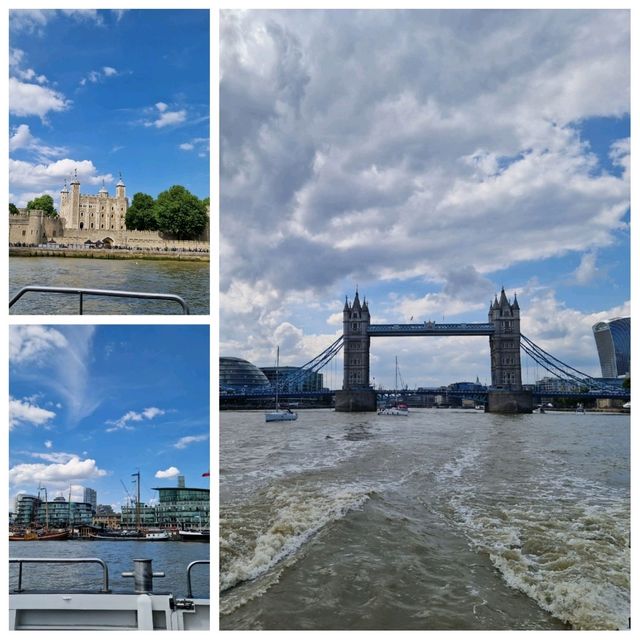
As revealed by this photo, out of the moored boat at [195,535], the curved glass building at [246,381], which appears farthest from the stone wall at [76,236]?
the curved glass building at [246,381]

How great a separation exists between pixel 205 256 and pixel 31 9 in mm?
1638

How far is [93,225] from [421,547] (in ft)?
13.7

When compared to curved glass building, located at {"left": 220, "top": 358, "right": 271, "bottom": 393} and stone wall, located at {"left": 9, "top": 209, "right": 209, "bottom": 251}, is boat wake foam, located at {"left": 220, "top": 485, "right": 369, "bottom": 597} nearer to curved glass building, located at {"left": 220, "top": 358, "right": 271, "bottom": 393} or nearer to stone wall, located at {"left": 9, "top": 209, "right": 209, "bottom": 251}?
stone wall, located at {"left": 9, "top": 209, "right": 209, "bottom": 251}

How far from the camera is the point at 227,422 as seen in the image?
14953 millimetres

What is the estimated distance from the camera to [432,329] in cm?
1574

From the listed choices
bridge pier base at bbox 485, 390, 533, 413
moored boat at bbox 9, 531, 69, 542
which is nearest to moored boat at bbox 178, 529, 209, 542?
moored boat at bbox 9, 531, 69, 542

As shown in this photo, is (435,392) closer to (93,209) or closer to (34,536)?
(93,209)

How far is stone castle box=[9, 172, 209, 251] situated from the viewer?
2.92 meters

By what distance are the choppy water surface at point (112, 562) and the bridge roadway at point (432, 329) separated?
10018 millimetres

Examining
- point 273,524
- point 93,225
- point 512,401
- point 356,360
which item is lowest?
point 512,401

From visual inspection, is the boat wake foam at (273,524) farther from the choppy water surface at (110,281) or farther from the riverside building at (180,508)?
the choppy water surface at (110,281)

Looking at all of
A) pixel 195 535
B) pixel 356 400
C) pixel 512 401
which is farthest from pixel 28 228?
pixel 512 401

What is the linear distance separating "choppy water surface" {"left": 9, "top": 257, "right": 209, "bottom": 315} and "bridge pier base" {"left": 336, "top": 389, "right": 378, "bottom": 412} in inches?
549
